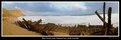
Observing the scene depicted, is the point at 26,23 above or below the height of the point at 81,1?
below

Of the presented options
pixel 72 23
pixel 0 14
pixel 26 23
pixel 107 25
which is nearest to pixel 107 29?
pixel 107 25

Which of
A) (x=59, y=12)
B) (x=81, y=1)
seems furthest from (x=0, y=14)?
(x=81, y=1)

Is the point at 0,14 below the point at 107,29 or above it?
above

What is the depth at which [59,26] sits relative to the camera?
200cm

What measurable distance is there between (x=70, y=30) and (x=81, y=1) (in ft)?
0.67

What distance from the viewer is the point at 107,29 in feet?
6.57

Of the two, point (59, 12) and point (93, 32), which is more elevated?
point (59, 12)

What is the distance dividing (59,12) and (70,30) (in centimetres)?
14

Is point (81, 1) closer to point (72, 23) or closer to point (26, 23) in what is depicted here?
point (72, 23)

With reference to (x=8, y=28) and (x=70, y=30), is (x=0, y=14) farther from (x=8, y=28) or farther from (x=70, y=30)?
(x=70, y=30)

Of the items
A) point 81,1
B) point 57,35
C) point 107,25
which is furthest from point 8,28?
point 107,25

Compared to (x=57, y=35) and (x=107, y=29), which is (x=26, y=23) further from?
(x=107, y=29)

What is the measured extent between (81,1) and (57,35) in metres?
0.27

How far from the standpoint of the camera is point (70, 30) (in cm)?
200
